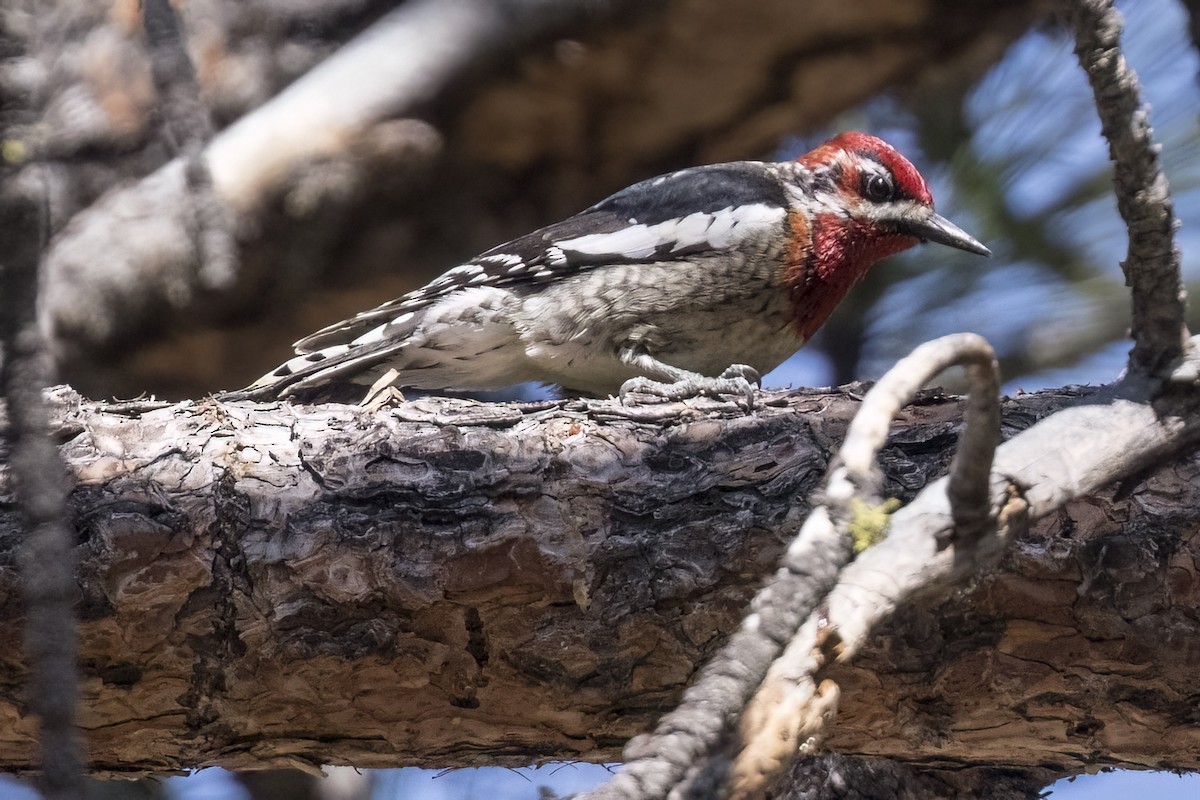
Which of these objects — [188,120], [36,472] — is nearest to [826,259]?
[188,120]

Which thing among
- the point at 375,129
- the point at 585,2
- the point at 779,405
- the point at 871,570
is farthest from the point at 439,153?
the point at 871,570

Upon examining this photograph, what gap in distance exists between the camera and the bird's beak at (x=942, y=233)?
3.21 m

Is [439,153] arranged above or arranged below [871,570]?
above

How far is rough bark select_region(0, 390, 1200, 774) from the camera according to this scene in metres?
1.91

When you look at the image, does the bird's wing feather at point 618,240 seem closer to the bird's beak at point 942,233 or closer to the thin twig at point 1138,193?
the bird's beak at point 942,233

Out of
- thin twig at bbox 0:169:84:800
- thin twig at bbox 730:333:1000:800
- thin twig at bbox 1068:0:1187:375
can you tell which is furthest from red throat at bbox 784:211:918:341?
thin twig at bbox 0:169:84:800

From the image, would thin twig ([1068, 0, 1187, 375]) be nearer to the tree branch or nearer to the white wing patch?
the white wing patch

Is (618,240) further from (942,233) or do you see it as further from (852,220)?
(942,233)

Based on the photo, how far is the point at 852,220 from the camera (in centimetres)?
320

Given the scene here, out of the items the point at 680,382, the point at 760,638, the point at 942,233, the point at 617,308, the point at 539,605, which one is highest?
the point at 942,233

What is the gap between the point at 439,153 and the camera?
425 cm

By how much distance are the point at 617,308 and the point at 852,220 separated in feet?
2.54

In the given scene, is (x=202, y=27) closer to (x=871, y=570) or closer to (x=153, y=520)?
(x=153, y=520)

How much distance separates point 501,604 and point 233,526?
0.48 m
